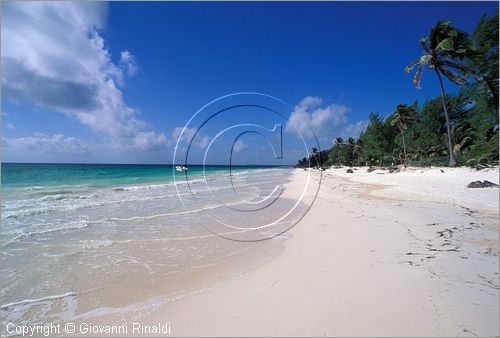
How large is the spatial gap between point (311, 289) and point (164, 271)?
3.13m

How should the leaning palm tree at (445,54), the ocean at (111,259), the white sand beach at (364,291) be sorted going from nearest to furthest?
the white sand beach at (364,291) < the ocean at (111,259) < the leaning palm tree at (445,54)

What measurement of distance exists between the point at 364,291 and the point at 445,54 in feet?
104

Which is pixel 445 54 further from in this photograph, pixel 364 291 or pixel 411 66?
pixel 364 291

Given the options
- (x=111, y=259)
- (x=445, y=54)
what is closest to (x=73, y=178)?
(x=111, y=259)

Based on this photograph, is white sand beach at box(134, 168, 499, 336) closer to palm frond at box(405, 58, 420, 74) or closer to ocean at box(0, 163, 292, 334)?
ocean at box(0, 163, 292, 334)

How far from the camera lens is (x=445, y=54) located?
86.2ft

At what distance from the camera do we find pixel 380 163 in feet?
185

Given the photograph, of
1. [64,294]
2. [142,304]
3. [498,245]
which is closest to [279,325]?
[142,304]

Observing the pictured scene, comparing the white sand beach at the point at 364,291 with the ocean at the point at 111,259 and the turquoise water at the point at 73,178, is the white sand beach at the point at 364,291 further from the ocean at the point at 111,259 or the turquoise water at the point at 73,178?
the turquoise water at the point at 73,178

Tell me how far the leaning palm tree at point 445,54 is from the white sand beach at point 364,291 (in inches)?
992

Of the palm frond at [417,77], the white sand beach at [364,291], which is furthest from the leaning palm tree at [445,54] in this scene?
the white sand beach at [364,291]

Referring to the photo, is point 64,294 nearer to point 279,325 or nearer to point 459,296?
point 279,325

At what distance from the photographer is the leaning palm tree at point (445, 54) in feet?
82.3

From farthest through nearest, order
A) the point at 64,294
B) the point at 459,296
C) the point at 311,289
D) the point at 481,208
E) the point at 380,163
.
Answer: the point at 380,163, the point at 481,208, the point at 64,294, the point at 311,289, the point at 459,296
